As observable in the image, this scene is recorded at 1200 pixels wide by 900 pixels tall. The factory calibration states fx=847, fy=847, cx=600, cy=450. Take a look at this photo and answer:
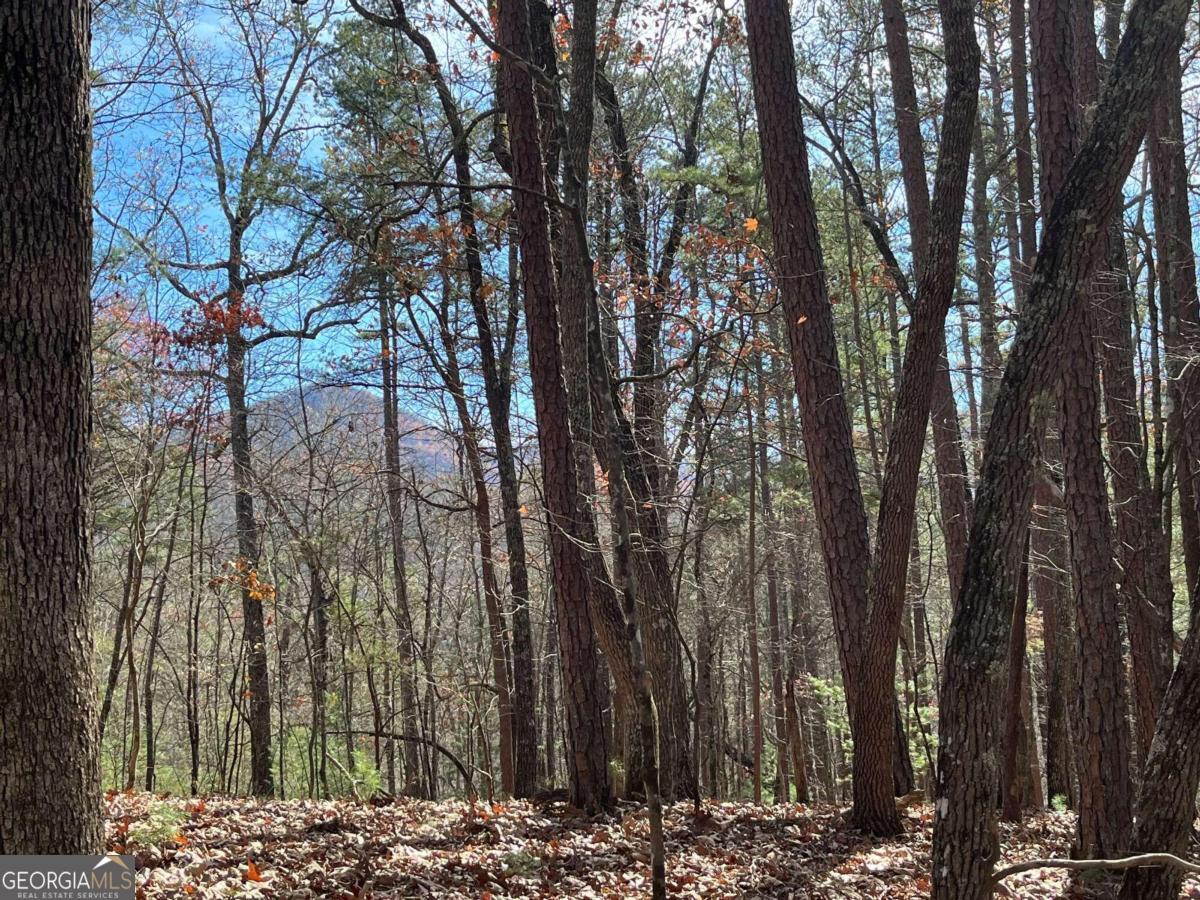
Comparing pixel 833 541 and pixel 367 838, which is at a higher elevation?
pixel 833 541

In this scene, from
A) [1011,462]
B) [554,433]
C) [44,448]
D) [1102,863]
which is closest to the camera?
[44,448]

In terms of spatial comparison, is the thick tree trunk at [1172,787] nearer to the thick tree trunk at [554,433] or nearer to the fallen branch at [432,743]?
the thick tree trunk at [554,433]

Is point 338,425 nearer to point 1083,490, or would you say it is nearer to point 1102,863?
point 1083,490

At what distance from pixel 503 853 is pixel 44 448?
380 centimetres

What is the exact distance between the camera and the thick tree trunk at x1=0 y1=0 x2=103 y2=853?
2932 mm

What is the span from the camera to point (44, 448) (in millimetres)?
3018

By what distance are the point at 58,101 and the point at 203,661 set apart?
14.6 meters

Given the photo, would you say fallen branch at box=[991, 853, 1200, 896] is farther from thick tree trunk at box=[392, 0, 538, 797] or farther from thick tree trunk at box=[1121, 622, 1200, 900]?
thick tree trunk at box=[392, 0, 538, 797]

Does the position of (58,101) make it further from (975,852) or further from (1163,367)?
(1163,367)

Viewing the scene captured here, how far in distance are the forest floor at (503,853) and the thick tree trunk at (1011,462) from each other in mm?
1500

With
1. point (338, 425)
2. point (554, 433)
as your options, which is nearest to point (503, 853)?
point (554, 433)

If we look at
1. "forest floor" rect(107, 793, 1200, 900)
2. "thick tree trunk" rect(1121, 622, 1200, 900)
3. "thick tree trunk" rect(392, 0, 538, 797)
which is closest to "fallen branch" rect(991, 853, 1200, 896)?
"thick tree trunk" rect(1121, 622, 1200, 900)

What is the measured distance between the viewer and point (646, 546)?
7.90 m

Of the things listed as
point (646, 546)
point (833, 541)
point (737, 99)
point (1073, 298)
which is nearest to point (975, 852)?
point (1073, 298)
